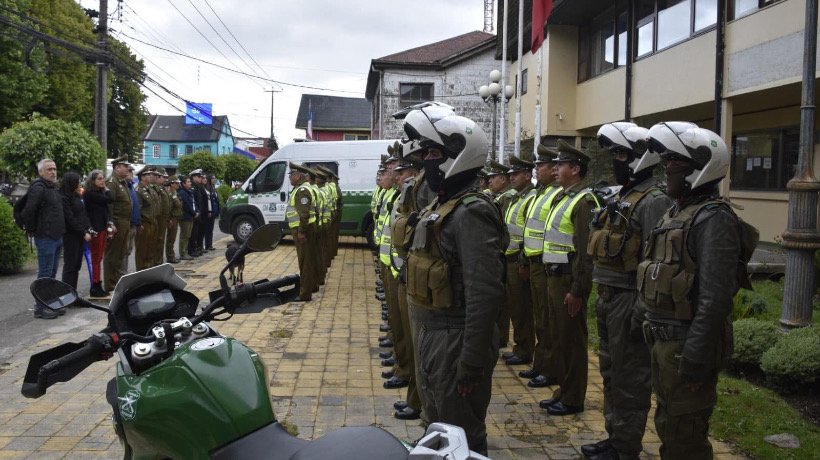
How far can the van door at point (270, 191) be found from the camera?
17.7 metres

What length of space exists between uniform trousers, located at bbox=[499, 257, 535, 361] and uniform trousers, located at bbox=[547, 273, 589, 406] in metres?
1.49

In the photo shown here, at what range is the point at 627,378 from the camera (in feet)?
13.4

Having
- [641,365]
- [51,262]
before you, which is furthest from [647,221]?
[51,262]

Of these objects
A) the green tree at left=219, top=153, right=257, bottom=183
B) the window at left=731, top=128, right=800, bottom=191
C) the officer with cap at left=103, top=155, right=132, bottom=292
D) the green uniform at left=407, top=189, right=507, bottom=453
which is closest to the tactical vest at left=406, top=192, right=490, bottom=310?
the green uniform at left=407, top=189, right=507, bottom=453

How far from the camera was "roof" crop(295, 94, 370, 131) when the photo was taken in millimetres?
61281

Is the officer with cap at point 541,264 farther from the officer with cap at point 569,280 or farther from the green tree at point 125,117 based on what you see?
the green tree at point 125,117

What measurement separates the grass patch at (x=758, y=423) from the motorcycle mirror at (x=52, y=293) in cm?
437

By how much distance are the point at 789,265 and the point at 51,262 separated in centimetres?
928

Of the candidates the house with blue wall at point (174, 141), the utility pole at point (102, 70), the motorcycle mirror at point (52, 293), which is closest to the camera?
the motorcycle mirror at point (52, 293)

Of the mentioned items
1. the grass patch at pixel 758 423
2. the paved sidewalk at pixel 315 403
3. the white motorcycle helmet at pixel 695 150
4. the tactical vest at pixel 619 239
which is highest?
the white motorcycle helmet at pixel 695 150

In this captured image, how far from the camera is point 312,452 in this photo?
1.86 meters

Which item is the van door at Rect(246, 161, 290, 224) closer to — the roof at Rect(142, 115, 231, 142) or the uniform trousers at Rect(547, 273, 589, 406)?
the uniform trousers at Rect(547, 273, 589, 406)

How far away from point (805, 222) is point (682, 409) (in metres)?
3.86

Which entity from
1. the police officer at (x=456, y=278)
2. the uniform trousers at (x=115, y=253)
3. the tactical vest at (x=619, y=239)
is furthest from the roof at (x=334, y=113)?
the police officer at (x=456, y=278)
